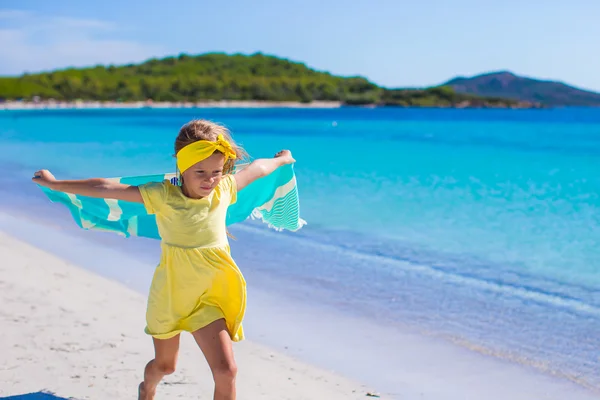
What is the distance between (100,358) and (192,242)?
1726 mm

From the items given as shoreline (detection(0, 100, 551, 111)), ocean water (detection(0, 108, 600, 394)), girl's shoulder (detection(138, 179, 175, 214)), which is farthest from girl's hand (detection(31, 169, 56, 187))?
shoreline (detection(0, 100, 551, 111))

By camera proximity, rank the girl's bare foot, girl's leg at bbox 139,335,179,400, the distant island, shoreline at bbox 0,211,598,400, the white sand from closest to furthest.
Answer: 1. girl's leg at bbox 139,335,179,400
2. the girl's bare foot
3. the white sand
4. shoreline at bbox 0,211,598,400
5. the distant island

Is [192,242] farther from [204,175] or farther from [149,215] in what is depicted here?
[149,215]

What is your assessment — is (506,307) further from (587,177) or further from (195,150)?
(587,177)

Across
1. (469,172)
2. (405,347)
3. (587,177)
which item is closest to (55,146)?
(469,172)

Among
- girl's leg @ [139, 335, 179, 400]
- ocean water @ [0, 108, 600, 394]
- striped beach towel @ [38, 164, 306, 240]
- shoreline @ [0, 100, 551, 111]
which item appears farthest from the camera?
shoreline @ [0, 100, 551, 111]

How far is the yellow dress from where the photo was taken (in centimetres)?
292

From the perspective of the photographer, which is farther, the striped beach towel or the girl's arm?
the striped beach towel

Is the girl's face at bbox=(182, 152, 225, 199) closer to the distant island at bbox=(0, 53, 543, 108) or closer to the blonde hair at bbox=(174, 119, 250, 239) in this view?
the blonde hair at bbox=(174, 119, 250, 239)

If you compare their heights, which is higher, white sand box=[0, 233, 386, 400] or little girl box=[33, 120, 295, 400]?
little girl box=[33, 120, 295, 400]

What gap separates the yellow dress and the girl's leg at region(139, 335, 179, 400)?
8 centimetres

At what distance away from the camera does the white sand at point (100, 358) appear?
12.6ft

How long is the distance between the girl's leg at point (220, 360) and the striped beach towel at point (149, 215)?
81 centimetres

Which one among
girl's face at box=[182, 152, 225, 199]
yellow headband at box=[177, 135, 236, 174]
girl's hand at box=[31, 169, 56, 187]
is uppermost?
yellow headband at box=[177, 135, 236, 174]
